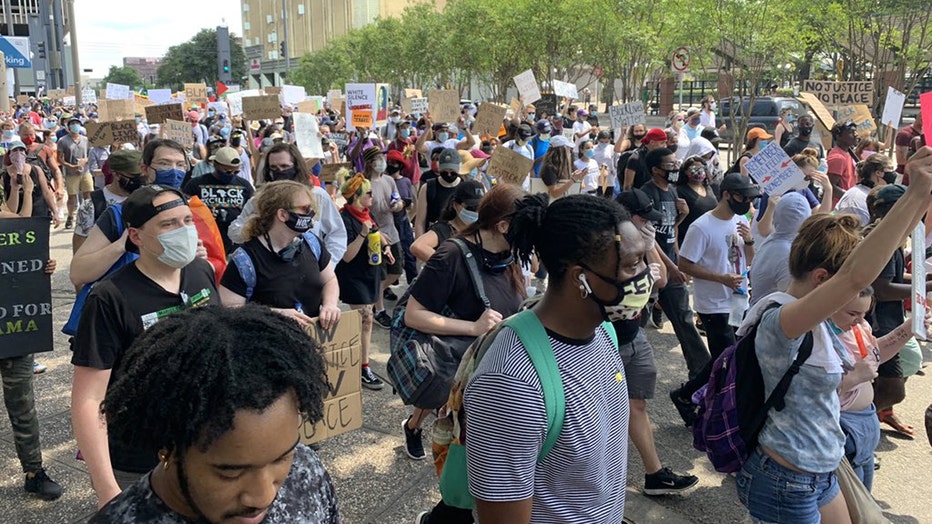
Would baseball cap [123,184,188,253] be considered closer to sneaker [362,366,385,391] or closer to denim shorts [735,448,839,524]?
denim shorts [735,448,839,524]

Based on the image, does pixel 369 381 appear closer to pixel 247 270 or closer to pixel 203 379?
pixel 247 270

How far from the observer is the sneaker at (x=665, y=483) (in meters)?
4.26

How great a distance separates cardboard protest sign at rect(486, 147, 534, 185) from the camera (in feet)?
24.6

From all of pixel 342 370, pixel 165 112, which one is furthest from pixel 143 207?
pixel 165 112

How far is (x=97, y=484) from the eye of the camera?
2.52 meters

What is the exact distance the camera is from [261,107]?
37.9 ft

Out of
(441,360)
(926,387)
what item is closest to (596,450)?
(441,360)

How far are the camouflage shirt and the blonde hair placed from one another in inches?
91.9

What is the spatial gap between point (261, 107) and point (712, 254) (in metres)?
8.31

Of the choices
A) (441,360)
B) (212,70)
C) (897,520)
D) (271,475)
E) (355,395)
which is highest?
(212,70)

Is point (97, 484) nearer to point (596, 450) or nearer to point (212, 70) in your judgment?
point (596, 450)

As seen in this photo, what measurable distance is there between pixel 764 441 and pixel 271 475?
6.70 ft

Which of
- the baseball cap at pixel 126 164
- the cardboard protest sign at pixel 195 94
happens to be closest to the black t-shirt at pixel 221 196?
the baseball cap at pixel 126 164

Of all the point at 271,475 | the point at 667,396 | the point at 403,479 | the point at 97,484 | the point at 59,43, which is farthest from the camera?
the point at 59,43
